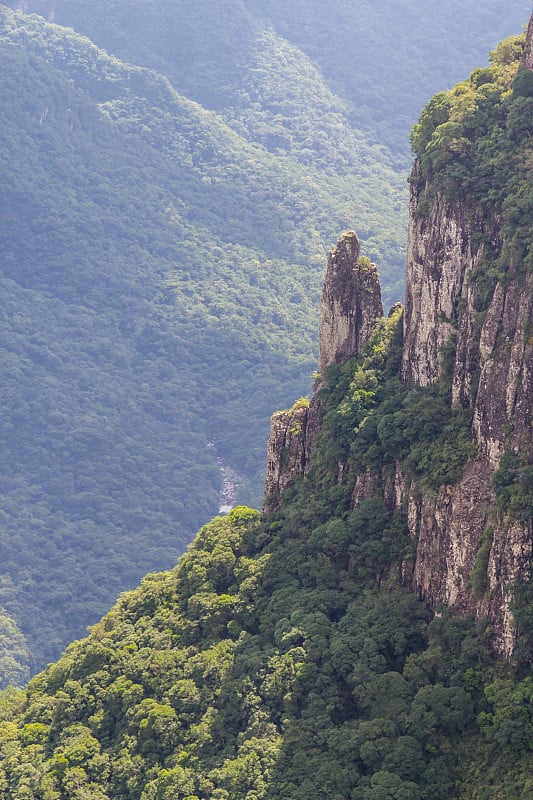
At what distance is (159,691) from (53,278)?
127 meters

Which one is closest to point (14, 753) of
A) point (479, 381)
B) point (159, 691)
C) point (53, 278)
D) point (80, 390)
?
point (159, 691)

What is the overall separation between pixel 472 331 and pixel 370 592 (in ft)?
40.1

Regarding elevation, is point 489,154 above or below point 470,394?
above

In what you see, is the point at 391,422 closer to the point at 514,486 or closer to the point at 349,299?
the point at 349,299

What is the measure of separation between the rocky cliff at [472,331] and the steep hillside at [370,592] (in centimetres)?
11

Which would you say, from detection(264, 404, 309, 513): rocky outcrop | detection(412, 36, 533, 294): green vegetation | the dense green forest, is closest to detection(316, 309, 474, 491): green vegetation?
detection(264, 404, 309, 513): rocky outcrop

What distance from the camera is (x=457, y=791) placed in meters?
62.6

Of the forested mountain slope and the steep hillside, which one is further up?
the forested mountain slope

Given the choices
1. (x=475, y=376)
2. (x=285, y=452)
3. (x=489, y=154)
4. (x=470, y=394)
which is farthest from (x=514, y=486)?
(x=285, y=452)

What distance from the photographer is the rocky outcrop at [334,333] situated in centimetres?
7994

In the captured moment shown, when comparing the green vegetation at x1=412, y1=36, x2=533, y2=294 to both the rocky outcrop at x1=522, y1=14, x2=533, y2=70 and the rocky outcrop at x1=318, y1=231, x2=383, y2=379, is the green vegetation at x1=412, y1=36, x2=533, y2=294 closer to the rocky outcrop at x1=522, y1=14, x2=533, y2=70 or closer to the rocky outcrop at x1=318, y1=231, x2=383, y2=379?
the rocky outcrop at x1=522, y1=14, x2=533, y2=70

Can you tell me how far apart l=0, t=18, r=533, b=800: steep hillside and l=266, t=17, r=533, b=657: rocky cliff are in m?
0.11

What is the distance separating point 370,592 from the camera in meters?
71.7

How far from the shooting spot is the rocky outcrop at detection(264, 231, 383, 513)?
7994cm
